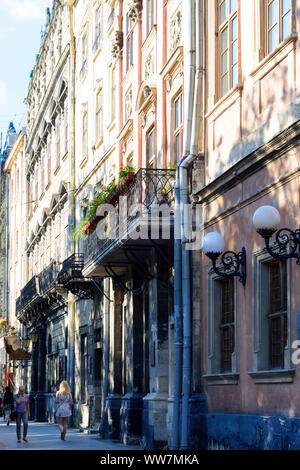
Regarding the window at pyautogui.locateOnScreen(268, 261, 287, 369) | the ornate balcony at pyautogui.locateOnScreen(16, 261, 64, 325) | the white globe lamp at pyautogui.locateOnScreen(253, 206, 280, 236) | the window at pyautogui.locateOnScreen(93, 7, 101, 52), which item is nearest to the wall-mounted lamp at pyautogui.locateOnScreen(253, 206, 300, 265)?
the white globe lamp at pyautogui.locateOnScreen(253, 206, 280, 236)

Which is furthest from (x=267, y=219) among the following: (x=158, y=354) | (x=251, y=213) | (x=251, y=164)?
(x=158, y=354)

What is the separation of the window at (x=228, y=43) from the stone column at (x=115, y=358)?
877 cm

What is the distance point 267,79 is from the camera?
1418 cm

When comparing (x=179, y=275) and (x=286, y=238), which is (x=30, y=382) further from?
(x=286, y=238)

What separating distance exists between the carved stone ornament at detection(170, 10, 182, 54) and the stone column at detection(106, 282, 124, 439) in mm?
6934

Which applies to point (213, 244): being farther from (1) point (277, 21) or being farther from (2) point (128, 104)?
(2) point (128, 104)

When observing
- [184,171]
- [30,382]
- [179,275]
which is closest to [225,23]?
[184,171]

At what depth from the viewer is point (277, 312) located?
45.5 ft

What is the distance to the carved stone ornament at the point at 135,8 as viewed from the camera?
23172mm

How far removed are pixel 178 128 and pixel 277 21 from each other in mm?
5834

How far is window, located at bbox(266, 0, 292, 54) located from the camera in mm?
13586

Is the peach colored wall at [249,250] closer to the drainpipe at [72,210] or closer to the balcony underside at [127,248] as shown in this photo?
the balcony underside at [127,248]

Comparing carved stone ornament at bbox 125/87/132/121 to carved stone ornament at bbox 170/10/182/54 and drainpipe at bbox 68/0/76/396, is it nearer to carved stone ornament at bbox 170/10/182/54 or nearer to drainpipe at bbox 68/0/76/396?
carved stone ornament at bbox 170/10/182/54

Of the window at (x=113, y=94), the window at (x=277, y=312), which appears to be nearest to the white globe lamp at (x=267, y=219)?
the window at (x=277, y=312)
